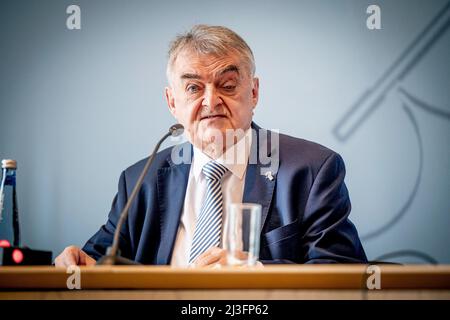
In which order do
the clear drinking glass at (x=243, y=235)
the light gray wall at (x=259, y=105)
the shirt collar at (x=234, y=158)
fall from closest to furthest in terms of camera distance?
the clear drinking glass at (x=243, y=235) → the shirt collar at (x=234, y=158) → the light gray wall at (x=259, y=105)

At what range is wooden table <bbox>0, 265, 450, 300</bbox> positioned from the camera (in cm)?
88

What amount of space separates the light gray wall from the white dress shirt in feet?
1.06

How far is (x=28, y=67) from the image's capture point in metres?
2.47

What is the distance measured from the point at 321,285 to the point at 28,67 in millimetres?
2040

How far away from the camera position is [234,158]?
2.09 metres

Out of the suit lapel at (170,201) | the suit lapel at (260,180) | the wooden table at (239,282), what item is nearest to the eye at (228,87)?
the suit lapel at (260,180)

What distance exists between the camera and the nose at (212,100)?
207cm

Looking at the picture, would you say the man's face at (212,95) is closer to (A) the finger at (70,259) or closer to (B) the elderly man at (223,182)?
(B) the elderly man at (223,182)

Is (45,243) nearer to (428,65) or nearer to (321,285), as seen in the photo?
(321,285)

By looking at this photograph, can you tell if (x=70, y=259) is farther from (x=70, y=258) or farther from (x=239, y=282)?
(x=239, y=282)

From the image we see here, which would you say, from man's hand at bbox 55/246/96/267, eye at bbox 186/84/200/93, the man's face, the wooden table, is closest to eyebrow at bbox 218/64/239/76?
the man's face

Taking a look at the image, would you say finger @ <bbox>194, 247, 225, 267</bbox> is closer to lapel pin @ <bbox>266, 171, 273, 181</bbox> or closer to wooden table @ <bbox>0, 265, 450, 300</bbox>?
wooden table @ <bbox>0, 265, 450, 300</bbox>

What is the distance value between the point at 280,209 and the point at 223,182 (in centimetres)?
25
